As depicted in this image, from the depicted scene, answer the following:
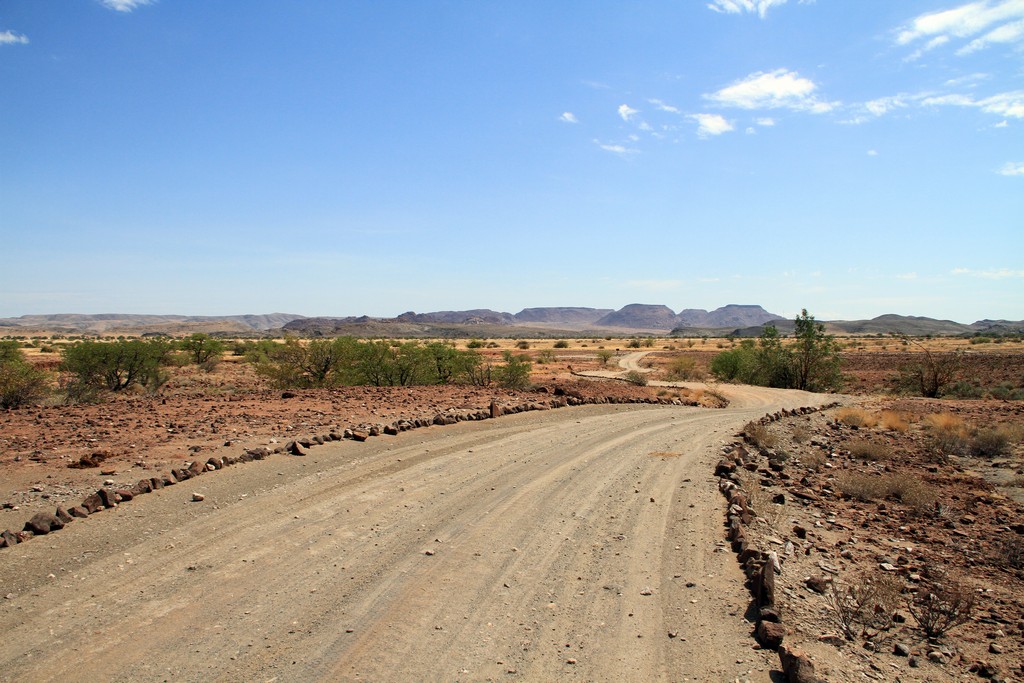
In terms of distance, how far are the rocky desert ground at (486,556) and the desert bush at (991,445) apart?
120 centimetres

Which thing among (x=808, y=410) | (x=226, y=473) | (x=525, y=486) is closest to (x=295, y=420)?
(x=226, y=473)

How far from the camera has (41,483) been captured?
32.5 feet

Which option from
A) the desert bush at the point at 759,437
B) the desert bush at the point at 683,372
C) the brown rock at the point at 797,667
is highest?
the brown rock at the point at 797,667

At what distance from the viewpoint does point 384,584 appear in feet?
21.6

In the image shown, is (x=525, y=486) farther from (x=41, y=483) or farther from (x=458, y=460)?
(x=41, y=483)

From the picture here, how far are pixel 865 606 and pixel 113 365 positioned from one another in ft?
94.4

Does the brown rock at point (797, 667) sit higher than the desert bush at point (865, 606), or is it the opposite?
the brown rock at point (797, 667)

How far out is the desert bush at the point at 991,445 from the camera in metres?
17.6

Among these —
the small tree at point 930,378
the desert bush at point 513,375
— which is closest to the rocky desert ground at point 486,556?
the desert bush at point 513,375

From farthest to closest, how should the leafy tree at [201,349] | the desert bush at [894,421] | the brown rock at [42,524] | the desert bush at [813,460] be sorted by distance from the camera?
1. the leafy tree at [201,349]
2. the desert bush at [894,421]
3. the desert bush at [813,460]
4. the brown rock at [42,524]

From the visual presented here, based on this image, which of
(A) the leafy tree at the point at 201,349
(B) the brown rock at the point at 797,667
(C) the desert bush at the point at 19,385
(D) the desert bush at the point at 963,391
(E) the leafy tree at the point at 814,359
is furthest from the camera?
(A) the leafy tree at the point at 201,349

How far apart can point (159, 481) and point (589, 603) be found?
7.29m

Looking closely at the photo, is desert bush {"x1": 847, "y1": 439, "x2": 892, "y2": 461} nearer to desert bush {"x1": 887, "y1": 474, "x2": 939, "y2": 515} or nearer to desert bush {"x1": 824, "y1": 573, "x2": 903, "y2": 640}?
desert bush {"x1": 887, "y1": 474, "x2": 939, "y2": 515}

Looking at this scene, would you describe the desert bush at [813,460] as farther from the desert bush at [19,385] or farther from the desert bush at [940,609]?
the desert bush at [19,385]
